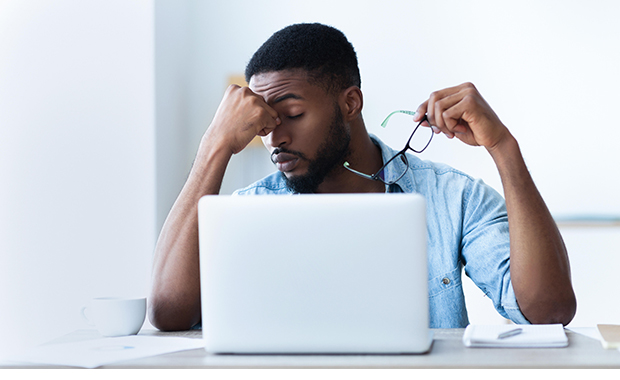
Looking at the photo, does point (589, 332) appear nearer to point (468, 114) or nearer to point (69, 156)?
point (468, 114)

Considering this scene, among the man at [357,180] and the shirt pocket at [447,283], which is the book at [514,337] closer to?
the man at [357,180]

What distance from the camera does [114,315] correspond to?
102cm

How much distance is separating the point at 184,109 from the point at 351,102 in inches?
70.6

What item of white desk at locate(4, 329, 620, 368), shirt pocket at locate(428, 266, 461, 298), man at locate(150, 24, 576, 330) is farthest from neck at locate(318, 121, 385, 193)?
white desk at locate(4, 329, 620, 368)

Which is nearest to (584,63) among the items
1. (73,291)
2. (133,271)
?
(133,271)

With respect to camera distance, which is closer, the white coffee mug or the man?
the white coffee mug

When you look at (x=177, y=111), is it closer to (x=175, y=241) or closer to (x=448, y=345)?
(x=175, y=241)

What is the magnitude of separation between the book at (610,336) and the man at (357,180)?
0.24 meters

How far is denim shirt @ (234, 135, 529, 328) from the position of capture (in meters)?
1.39

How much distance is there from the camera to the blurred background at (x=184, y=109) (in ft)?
8.12

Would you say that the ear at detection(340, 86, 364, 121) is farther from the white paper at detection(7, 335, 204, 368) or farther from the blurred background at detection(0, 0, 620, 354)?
the blurred background at detection(0, 0, 620, 354)

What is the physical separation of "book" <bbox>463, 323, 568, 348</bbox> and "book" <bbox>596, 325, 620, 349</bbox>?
0.16 ft

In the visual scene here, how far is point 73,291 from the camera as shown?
2.52 metres

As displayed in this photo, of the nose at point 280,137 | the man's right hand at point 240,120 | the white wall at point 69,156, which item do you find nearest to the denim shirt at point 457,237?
the nose at point 280,137
